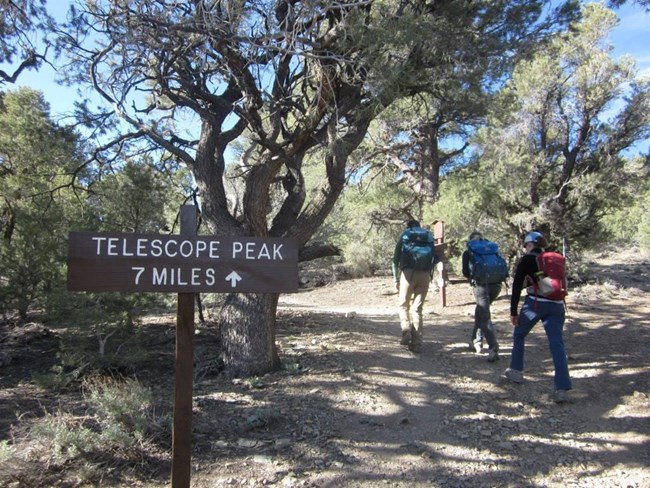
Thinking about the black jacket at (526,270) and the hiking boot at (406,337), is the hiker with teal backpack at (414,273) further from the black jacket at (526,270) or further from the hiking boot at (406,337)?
the black jacket at (526,270)

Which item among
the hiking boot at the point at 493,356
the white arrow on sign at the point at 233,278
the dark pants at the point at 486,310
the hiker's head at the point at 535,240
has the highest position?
the hiker's head at the point at 535,240

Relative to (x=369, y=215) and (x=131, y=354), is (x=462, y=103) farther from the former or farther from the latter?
(x=369, y=215)

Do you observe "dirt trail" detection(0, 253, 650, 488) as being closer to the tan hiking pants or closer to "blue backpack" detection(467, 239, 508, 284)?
the tan hiking pants

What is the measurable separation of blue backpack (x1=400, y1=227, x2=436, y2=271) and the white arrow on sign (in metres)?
4.03

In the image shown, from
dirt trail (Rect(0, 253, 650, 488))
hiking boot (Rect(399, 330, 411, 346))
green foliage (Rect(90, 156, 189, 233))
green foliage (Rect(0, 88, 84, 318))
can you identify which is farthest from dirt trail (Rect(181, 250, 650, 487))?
green foliage (Rect(0, 88, 84, 318))

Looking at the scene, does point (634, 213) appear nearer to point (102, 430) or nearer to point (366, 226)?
point (366, 226)

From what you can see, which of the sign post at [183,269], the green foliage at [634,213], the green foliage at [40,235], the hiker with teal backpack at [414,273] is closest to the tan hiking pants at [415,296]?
the hiker with teal backpack at [414,273]

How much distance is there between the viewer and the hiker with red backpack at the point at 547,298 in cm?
526

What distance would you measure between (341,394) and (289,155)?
3.12 meters

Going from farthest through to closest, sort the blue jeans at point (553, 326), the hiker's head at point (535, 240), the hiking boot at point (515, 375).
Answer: the hiking boot at point (515, 375)
the hiker's head at point (535, 240)
the blue jeans at point (553, 326)

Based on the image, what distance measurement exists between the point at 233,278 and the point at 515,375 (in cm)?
408

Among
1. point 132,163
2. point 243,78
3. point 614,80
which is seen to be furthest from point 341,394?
point 614,80

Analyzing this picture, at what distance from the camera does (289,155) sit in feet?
21.5

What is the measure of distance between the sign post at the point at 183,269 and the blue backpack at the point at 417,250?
379cm
